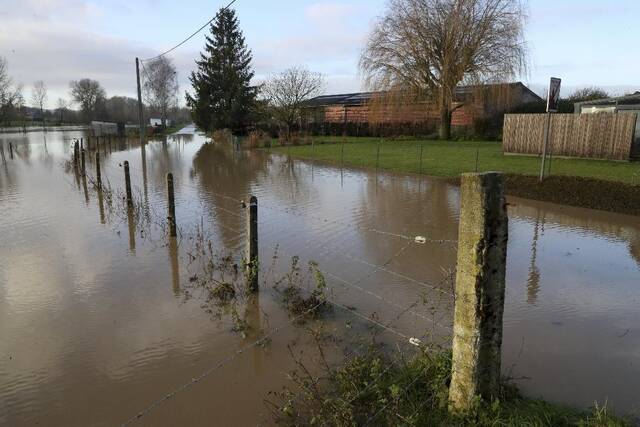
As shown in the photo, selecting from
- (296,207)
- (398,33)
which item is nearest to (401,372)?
(296,207)

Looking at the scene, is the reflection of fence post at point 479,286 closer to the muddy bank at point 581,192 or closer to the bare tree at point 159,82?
the muddy bank at point 581,192

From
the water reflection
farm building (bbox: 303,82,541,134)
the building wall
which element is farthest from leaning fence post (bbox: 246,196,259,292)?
the building wall

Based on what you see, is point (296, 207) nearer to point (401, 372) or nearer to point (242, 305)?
point (242, 305)

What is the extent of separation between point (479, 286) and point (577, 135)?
762 inches

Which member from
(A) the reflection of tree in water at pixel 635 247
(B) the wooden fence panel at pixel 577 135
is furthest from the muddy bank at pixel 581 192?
(B) the wooden fence panel at pixel 577 135

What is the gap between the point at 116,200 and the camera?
518 inches

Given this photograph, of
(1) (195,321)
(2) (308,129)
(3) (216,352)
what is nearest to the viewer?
(3) (216,352)

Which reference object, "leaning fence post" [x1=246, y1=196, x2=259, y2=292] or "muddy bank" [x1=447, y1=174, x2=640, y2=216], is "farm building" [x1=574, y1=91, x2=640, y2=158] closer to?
"muddy bank" [x1=447, y1=174, x2=640, y2=216]

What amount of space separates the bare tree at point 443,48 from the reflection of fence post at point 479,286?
2899 centimetres

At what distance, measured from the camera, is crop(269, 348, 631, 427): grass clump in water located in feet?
10.2

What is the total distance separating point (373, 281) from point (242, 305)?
6.64 ft

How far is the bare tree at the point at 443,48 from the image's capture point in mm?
28766

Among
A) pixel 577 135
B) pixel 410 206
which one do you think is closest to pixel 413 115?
pixel 577 135

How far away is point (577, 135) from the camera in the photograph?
1928cm
